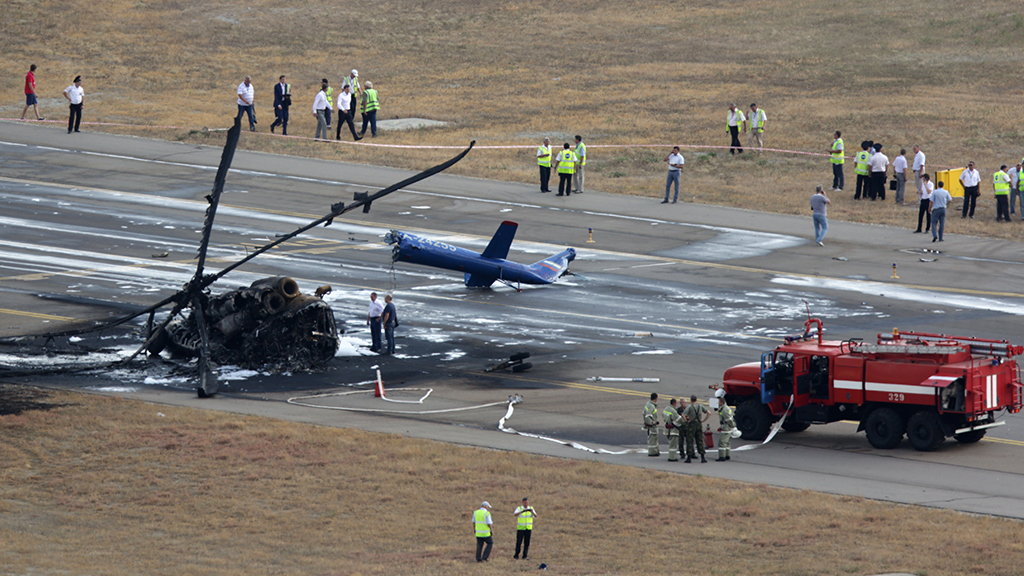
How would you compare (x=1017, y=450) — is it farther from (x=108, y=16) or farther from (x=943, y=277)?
(x=108, y=16)

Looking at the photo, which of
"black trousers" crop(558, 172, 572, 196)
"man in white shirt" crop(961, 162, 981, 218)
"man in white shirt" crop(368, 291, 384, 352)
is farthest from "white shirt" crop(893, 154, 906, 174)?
"man in white shirt" crop(368, 291, 384, 352)

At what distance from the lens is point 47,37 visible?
3172 inches

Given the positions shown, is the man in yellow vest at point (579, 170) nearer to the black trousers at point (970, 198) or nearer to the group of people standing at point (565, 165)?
the group of people standing at point (565, 165)

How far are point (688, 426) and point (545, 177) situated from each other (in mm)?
27912

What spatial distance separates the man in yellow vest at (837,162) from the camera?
52487 mm

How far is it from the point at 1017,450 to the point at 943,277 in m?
17.1

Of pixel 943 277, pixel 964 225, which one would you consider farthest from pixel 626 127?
pixel 943 277

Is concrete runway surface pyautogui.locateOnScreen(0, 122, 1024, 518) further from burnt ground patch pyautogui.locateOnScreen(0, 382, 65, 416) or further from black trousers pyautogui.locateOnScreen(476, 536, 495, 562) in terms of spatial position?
black trousers pyautogui.locateOnScreen(476, 536, 495, 562)

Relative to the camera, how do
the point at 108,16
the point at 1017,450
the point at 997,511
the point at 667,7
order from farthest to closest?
the point at 667,7 < the point at 108,16 < the point at 1017,450 < the point at 997,511

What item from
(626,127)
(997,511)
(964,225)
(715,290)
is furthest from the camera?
(626,127)

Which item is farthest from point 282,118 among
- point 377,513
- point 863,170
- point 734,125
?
point 377,513

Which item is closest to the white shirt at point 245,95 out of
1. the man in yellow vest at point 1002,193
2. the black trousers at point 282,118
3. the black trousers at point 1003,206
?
the black trousers at point 282,118

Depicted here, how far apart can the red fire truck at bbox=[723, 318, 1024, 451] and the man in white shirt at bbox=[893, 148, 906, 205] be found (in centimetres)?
2677

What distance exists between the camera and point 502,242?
127 ft
